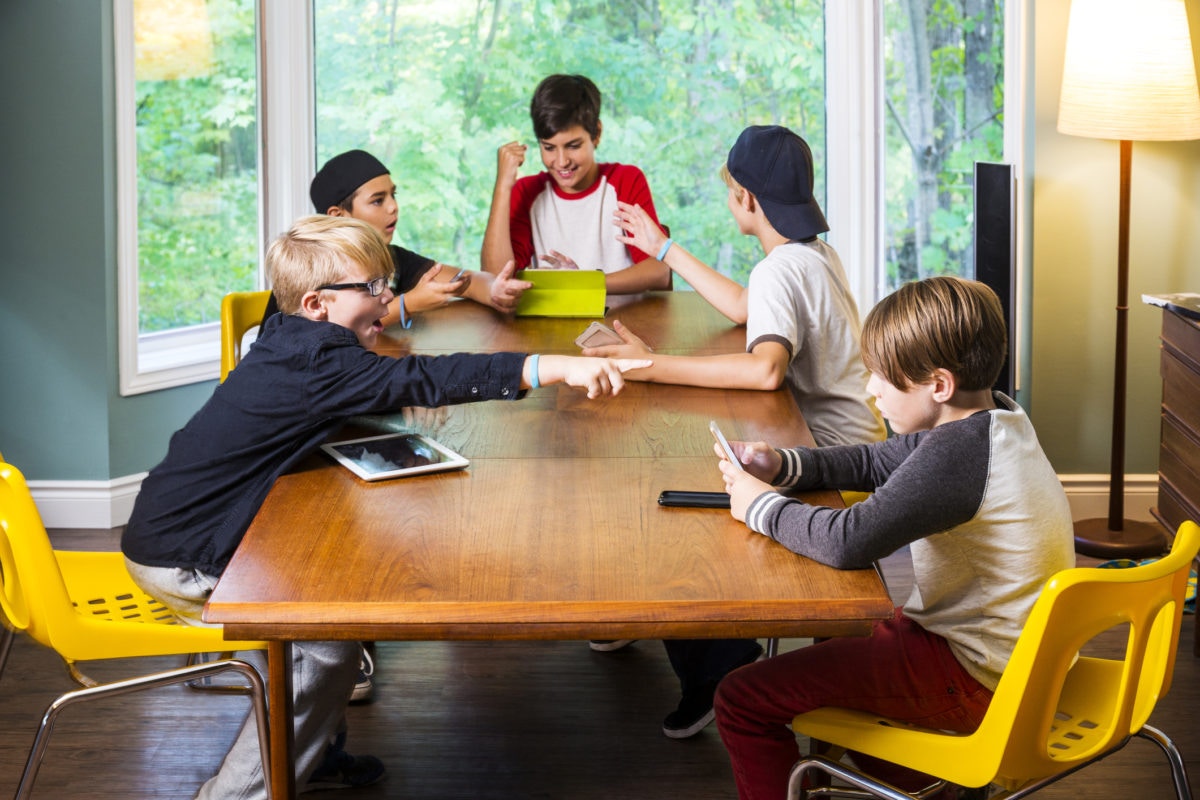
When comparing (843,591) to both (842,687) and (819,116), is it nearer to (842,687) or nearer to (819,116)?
(842,687)

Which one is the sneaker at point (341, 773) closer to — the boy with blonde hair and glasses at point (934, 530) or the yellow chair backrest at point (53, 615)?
the yellow chair backrest at point (53, 615)

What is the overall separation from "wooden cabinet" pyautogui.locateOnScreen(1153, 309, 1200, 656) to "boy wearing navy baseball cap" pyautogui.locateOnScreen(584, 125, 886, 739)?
903 mm

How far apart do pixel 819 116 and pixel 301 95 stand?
1.83 meters

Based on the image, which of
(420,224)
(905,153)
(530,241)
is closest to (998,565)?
(530,241)

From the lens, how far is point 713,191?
4.75 meters

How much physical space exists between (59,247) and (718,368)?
7.90 feet

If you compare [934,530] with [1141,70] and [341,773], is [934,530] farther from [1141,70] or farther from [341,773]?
[1141,70]

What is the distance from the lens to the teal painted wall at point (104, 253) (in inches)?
153

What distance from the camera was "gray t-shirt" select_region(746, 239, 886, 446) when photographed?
8.06ft

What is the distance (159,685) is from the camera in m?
1.90

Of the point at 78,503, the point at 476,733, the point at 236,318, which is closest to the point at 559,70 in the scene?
the point at 236,318

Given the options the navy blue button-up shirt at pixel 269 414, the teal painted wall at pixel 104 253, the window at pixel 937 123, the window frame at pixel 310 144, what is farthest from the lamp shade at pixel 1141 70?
the navy blue button-up shirt at pixel 269 414

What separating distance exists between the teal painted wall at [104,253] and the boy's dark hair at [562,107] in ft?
4.48

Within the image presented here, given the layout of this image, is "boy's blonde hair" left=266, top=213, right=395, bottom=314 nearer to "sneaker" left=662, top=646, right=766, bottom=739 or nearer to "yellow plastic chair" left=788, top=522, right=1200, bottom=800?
"yellow plastic chair" left=788, top=522, right=1200, bottom=800
